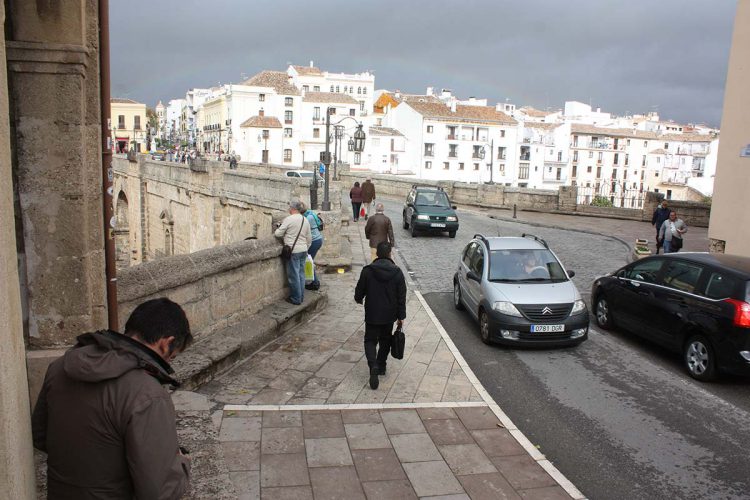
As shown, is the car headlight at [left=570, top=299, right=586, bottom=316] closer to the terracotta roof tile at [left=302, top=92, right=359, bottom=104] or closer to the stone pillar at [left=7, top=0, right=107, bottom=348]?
→ the stone pillar at [left=7, top=0, right=107, bottom=348]

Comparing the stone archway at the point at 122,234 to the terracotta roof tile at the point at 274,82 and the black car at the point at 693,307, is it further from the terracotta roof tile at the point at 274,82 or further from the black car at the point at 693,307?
the terracotta roof tile at the point at 274,82

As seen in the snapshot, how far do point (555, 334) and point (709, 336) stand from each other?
2.19 metres

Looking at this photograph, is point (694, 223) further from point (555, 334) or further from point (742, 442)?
point (742, 442)

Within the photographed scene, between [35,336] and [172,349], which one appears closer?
[172,349]

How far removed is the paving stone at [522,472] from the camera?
17.9 ft

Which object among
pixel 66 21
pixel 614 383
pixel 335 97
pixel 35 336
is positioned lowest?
pixel 614 383

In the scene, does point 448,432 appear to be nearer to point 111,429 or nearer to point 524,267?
point 111,429

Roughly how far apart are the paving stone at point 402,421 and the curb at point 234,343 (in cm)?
207

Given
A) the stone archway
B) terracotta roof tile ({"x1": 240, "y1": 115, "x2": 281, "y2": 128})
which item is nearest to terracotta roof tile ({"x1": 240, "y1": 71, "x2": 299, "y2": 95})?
terracotta roof tile ({"x1": 240, "y1": 115, "x2": 281, "y2": 128})

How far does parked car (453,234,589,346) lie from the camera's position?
9680 millimetres

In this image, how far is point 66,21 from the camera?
4.56 metres

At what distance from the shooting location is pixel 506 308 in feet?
32.0

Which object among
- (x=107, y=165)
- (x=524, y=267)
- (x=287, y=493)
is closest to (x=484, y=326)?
(x=524, y=267)

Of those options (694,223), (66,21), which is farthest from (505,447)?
(694,223)
